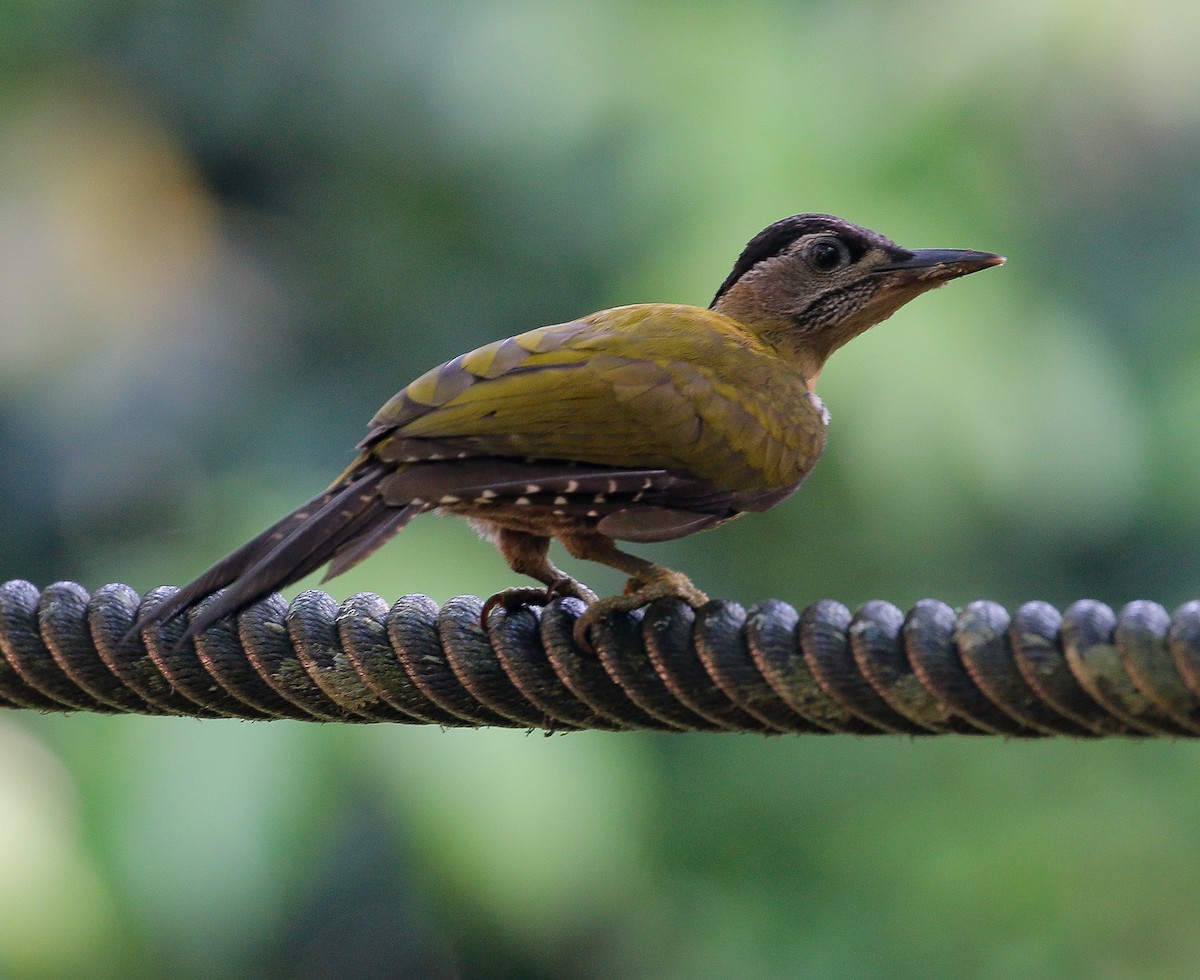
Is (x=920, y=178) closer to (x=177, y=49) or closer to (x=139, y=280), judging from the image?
(x=139, y=280)

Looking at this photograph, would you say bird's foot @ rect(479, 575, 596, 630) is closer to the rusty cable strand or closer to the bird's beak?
the rusty cable strand

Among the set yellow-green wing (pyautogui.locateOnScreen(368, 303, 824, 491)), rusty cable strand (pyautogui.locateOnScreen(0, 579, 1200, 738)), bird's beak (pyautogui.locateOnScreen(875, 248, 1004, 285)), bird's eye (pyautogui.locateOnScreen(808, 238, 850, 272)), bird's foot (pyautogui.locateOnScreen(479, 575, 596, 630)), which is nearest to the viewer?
rusty cable strand (pyautogui.locateOnScreen(0, 579, 1200, 738))

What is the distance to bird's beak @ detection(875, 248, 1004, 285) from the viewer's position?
9.96 feet

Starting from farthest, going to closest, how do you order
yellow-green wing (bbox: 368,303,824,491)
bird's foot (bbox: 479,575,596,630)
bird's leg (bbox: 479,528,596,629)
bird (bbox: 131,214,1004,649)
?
bird's leg (bbox: 479,528,596,629)
bird's foot (bbox: 479,575,596,630)
yellow-green wing (bbox: 368,303,824,491)
bird (bbox: 131,214,1004,649)

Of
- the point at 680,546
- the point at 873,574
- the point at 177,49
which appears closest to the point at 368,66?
the point at 177,49

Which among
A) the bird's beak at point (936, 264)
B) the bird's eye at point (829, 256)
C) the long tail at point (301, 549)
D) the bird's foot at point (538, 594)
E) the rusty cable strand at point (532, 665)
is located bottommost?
the rusty cable strand at point (532, 665)

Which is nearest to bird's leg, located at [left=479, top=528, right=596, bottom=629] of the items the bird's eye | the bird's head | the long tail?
the long tail

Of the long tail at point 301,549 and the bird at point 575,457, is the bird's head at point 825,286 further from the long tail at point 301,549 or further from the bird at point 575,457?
the long tail at point 301,549

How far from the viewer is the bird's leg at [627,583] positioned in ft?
7.20

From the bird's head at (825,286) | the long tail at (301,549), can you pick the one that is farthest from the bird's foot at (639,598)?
the bird's head at (825,286)

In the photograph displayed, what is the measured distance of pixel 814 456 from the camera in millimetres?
2738

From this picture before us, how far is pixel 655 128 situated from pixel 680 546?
66.1 inches

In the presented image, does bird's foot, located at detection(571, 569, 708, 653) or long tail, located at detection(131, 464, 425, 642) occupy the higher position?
long tail, located at detection(131, 464, 425, 642)

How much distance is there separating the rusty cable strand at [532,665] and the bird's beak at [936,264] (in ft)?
3.60
